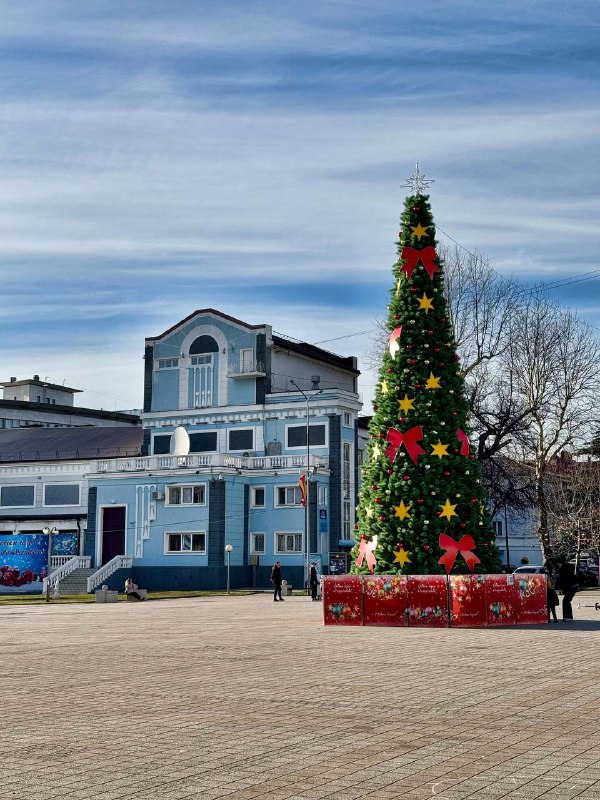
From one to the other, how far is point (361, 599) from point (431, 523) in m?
2.50

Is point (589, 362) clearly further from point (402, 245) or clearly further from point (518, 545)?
point (518, 545)

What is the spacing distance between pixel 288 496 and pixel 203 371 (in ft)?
35.1

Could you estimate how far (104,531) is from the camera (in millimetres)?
63125

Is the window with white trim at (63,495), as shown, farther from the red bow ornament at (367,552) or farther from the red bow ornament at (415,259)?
the red bow ornament at (415,259)

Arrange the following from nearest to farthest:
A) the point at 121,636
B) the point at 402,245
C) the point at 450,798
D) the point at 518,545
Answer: the point at 450,798 → the point at 121,636 → the point at 402,245 → the point at 518,545

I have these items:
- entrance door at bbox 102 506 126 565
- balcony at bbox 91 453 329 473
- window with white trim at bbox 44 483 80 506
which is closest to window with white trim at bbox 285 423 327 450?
balcony at bbox 91 453 329 473

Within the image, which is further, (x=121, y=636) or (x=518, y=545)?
(x=518, y=545)

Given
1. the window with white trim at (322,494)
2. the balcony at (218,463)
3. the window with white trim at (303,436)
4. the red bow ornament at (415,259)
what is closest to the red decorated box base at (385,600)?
the red bow ornament at (415,259)

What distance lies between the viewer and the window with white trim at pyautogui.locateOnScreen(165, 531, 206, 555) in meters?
59.6

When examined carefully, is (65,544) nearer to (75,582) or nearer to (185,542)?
(75,582)

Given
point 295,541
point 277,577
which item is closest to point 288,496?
point 295,541

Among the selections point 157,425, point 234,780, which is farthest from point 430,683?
point 157,425

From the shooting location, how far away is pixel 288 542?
60938 millimetres

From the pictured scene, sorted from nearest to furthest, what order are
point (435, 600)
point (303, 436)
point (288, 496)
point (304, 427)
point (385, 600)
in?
point (435, 600) < point (385, 600) < point (288, 496) < point (303, 436) < point (304, 427)
